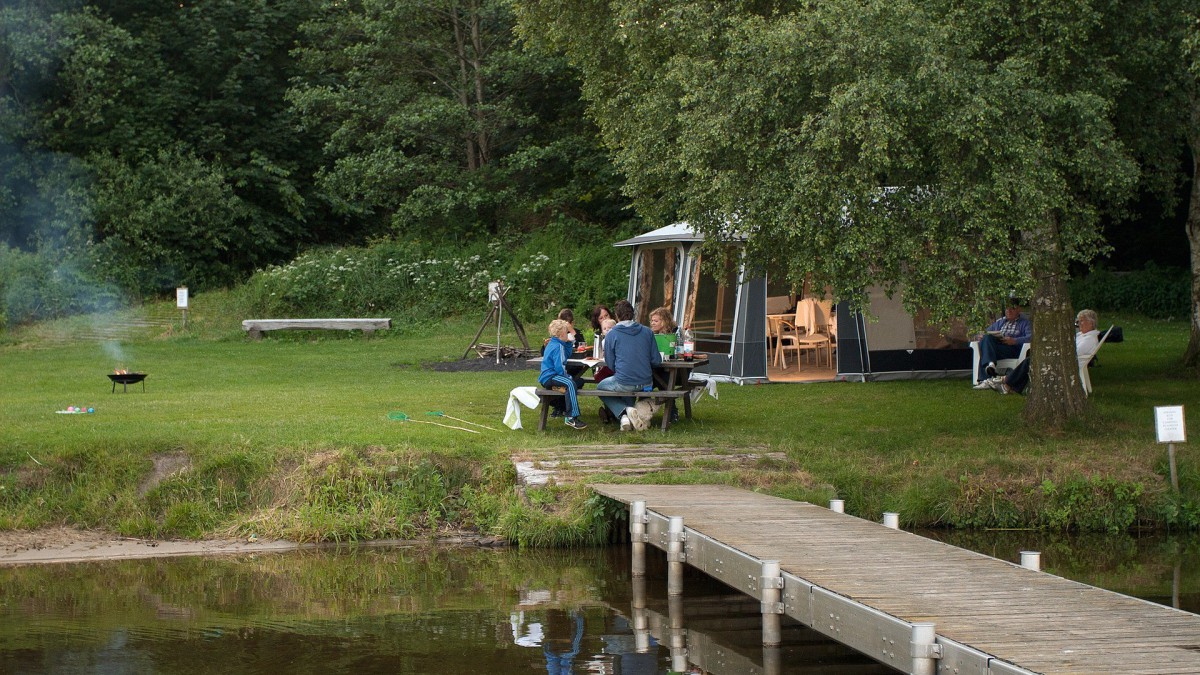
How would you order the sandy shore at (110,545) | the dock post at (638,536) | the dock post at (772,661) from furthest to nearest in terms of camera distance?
the sandy shore at (110,545), the dock post at (638,536), the dock post at (772,661)

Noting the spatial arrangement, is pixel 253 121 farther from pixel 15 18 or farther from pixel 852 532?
pixel 852 532

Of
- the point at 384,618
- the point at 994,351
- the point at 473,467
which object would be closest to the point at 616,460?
the point at 473,467

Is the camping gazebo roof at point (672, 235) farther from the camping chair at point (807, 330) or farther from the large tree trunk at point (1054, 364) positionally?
the large tree trunk at point (1054, 364)

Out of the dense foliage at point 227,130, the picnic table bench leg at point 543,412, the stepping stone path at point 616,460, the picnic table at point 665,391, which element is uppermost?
the dense foliage at point 227,130

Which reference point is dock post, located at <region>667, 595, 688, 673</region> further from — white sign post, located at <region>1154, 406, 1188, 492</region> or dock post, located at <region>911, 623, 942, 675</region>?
white sign post, located at <region>1154, 406, 1188, 492</region>

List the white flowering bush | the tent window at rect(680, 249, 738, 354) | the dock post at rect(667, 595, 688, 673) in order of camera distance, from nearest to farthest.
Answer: the dock post at rect(667, 595, 688, 673) < the tent window at rect(680, 249, 738, 354) < the white flowering bush

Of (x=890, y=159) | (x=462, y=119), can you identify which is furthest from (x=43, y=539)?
(x=462, y=119)

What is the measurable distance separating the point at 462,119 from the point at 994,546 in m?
18.9

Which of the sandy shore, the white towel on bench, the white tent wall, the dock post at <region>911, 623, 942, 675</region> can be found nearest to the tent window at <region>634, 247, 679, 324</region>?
the white tent wall

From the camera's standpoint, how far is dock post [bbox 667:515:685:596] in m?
7.85

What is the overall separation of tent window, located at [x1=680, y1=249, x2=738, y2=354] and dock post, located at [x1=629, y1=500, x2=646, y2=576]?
7546 mm

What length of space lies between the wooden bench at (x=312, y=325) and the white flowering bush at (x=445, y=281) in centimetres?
140

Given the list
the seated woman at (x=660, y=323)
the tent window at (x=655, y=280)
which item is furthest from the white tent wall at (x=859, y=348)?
the seated woman at (x=660, y=323)

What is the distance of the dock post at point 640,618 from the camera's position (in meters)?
7.12
